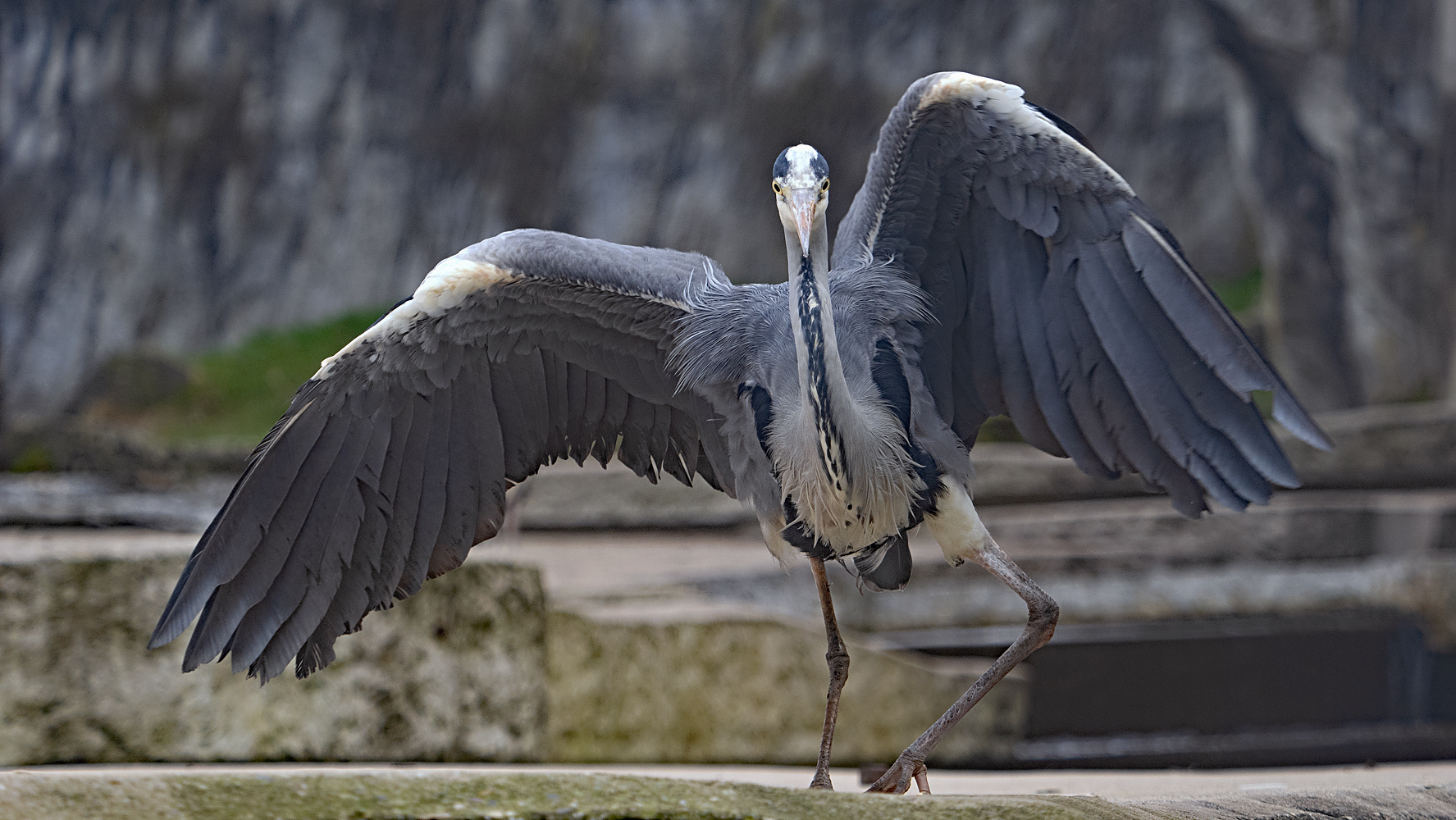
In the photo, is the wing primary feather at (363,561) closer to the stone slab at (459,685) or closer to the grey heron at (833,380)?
the grey heron at (833,380)

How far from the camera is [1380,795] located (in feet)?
8.93

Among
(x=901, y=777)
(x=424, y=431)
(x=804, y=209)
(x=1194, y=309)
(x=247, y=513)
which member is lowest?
(x=901, y=777)

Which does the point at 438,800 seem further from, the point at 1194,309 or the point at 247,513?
the point at 1194,309

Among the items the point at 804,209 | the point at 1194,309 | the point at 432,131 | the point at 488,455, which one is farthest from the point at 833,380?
the point at 432,131

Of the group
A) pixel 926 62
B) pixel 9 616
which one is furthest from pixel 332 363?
pixel 926 62

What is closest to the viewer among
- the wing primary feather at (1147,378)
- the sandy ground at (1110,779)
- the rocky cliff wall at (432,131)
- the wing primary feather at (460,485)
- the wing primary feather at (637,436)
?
the wing primary feather at (1147,378)

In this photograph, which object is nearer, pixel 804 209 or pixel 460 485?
pixel 804 209

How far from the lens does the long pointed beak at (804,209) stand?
2672mm

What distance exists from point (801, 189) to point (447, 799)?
5.01 ft

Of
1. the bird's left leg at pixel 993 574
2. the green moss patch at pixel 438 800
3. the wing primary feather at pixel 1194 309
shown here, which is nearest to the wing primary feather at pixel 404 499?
the green moss patch at pixel 438 800

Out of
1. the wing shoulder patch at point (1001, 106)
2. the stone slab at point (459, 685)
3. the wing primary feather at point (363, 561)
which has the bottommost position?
the stone slab at point (459, 685)

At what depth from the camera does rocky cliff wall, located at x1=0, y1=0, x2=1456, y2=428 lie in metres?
15.7

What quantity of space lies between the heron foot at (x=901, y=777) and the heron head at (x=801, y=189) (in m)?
1.19

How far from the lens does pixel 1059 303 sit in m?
3.00
